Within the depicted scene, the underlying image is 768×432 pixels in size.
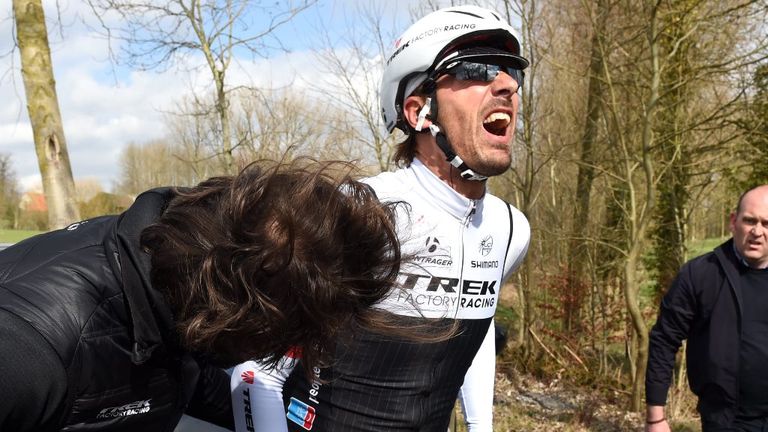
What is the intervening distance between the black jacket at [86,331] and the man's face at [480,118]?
4.49 feet

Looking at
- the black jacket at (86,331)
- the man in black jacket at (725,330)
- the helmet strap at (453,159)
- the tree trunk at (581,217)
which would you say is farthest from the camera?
the tree trunk at (581,217)

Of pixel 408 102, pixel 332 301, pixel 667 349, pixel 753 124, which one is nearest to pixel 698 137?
pixel 753 124

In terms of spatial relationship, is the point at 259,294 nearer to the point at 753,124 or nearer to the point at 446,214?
the point at 446,214

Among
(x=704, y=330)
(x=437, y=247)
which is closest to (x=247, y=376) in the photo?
(x=437, y=247)

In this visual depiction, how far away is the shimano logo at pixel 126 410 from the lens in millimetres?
1521

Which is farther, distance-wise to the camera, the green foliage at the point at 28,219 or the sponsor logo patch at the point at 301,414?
the green foliage at the point at 28,219

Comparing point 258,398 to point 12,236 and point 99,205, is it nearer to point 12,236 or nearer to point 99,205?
point 12,236

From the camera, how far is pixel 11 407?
124cm

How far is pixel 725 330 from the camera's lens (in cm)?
360

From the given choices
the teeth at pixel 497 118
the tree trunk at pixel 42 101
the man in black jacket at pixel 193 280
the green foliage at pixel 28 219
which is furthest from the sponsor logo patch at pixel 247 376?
the green foliage at pixel 28 219

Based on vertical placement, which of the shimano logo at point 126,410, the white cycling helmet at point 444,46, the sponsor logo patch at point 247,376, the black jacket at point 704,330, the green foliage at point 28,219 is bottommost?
the black jacket at point 704,330

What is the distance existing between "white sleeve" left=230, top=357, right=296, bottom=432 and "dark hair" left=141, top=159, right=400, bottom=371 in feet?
2.43

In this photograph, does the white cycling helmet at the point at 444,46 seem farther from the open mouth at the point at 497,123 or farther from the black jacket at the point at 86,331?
the black jacket at the point at 86,331

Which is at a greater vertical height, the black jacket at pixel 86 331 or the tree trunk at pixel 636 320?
the black jacket at pixel 86 331
